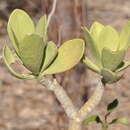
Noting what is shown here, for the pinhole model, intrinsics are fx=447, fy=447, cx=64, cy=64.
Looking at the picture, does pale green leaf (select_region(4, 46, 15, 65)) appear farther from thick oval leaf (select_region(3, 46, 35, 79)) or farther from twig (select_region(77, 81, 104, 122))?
twig (select_region(77, 81, 104, 122))

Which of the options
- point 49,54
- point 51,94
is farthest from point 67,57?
point 51,94

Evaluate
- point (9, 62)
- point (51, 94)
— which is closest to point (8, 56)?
point (9, 62)

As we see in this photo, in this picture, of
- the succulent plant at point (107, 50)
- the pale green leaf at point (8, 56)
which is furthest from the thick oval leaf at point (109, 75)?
the pale green leaf at point (8, 56)

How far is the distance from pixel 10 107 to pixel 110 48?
2.57 meters

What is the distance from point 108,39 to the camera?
54 cm

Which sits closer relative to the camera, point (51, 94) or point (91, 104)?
point (91, 104)

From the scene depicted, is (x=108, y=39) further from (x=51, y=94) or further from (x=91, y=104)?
(x=51, y=94)

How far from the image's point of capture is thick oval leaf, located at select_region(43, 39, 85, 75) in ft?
1.68

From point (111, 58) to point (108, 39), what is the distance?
0.14 ft

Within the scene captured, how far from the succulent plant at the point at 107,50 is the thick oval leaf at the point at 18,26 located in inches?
2.7

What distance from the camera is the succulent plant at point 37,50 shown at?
50 centimetres

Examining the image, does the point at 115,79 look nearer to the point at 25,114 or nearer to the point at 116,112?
the point at 116,112

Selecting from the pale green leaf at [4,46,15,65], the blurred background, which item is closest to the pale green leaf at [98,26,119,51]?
the pale green leaf at [4,46,15,65]

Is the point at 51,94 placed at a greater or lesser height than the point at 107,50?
lesser
